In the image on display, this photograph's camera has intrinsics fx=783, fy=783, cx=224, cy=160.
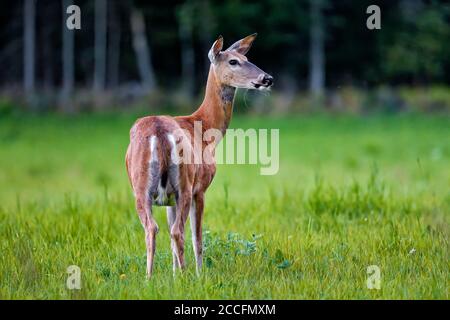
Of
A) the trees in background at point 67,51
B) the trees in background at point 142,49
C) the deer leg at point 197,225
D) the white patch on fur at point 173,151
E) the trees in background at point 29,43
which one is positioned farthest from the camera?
the trees in background at point 142,49

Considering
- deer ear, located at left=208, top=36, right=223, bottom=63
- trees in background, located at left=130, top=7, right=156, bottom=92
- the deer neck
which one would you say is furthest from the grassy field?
trees in background, located at left=130, top=7, right=156, bottom=92

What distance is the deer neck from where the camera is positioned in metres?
7.01

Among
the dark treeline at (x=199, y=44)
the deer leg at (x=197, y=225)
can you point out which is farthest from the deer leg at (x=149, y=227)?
the dark treeline at (x=199, y=44)

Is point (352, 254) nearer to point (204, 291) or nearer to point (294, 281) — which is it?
point (294, 281)

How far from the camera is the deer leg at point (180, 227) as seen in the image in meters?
5.98

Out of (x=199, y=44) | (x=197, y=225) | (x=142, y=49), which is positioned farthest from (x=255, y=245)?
(x=199, y=44)

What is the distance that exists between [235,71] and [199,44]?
93.2ft

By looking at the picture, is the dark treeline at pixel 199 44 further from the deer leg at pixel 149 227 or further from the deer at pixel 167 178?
the deer leg at pixel 149 227

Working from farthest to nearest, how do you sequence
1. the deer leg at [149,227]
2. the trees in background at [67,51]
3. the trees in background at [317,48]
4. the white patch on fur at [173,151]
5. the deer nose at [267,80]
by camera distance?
1. the trees in background at [317,48]
2. the trees in background at [67,51]
3. the deer nose at [267,80]
4. the white patch on fur at [173,151]
5. the deer leg at [149,227]

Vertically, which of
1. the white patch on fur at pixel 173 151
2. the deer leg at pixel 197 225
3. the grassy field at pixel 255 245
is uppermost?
the white patch on fur at pixel 173 151

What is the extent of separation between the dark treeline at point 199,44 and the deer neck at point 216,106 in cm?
2379

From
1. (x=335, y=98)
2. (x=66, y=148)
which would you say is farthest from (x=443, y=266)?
(x=335, y=98)

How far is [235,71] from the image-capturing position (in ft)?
23.0

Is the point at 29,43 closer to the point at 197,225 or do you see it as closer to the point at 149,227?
the point at 197,225
